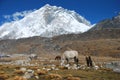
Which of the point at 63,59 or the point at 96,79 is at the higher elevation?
the point at 63,59

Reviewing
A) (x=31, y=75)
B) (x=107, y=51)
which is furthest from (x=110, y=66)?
(x=107, y=51)

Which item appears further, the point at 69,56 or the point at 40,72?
the point at 69,56

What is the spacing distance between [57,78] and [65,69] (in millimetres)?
9914

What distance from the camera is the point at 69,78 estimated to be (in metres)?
25.9

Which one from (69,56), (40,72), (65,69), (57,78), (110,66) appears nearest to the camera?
(57,78)

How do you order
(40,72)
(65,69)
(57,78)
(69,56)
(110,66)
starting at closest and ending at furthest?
(57,78) → (40,72) → (65,69) → (110,66) → (69,56)

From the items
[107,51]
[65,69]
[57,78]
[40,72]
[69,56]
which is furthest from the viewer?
[107,51]

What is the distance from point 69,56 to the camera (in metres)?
46.6

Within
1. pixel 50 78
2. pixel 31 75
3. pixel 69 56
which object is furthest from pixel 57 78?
pixel 69 56

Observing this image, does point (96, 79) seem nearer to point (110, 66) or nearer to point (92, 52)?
point (110, 66)

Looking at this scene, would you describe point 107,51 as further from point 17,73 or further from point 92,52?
point 17,73

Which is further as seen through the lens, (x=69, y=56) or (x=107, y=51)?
(x=107, y=51)

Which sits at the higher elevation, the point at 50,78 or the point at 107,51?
the point at 107,51

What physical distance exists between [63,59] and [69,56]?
1.34 metres
